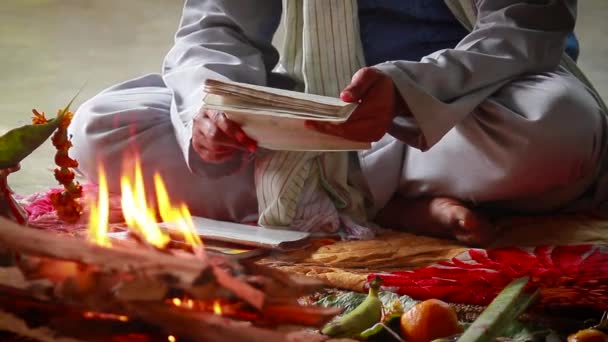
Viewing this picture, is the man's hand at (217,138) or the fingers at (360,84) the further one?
the man's hand at (217,138)

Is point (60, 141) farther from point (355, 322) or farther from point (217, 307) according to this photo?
point (217, 307)

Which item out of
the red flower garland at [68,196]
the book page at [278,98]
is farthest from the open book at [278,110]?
the red flower garland at [68,196]

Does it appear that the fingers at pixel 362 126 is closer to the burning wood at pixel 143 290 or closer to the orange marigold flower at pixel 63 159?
the orange marigold flower at pixel 63 159

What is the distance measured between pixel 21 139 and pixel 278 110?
49 cm

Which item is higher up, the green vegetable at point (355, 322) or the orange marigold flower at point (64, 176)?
the green vegetable at point (355, 322)

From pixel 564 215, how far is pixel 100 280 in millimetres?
1444

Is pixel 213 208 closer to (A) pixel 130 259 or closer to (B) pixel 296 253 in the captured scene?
(B) pixel 296 253

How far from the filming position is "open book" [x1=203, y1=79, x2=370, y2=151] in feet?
5.03

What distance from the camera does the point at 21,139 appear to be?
1.18 meters

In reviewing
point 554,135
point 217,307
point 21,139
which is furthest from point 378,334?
point 554,135

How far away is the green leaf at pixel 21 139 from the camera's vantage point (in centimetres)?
117

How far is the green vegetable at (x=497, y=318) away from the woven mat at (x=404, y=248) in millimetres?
508

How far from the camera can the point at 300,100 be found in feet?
5.01

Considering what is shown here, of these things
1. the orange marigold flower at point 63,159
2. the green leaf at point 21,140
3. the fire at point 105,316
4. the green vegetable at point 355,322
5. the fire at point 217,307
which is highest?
the green leaf at point 21,140
